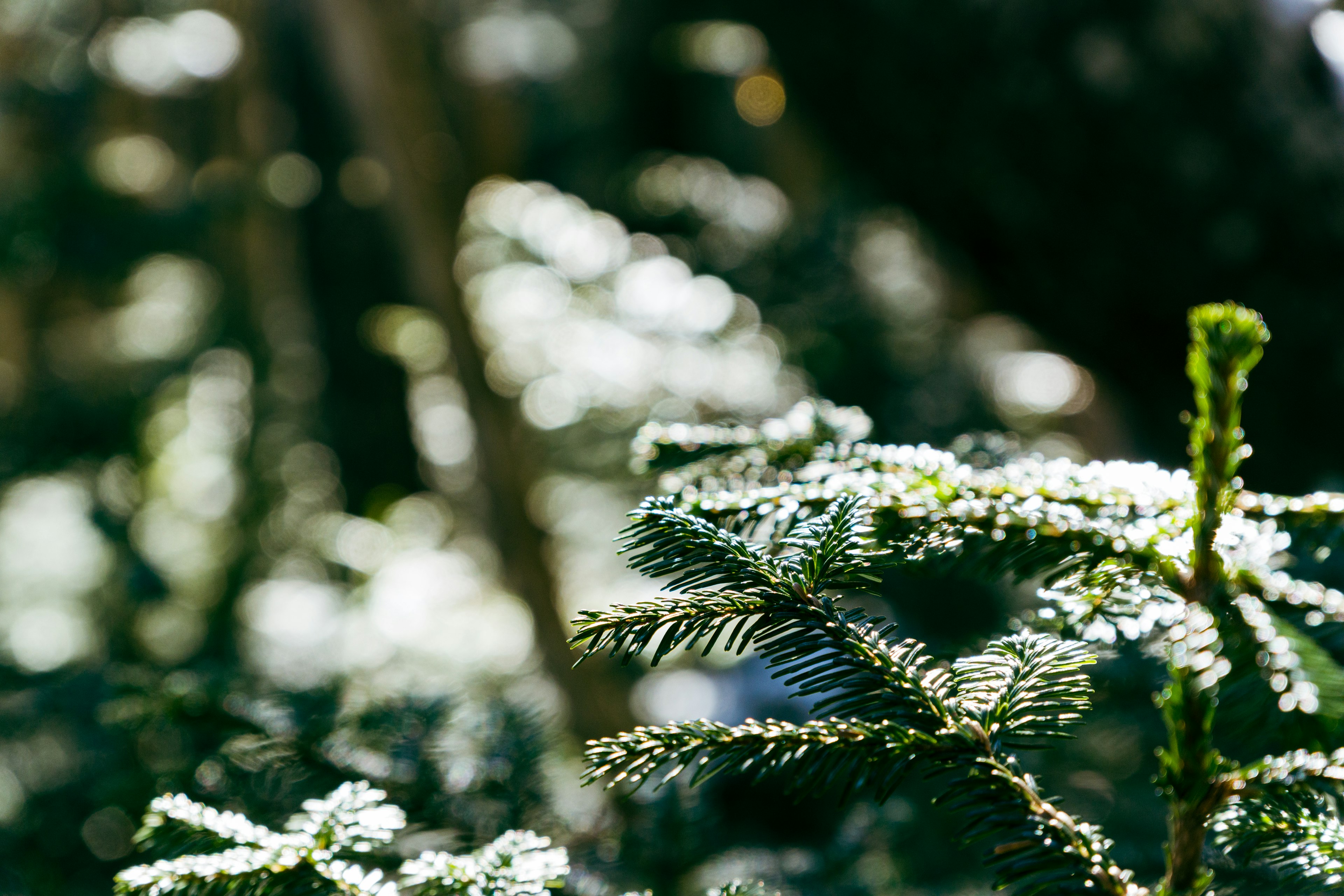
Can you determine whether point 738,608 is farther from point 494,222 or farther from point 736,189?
point 494,222

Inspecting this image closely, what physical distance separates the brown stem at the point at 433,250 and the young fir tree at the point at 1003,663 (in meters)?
1.18

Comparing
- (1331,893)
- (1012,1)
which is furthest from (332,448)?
(1331,893)

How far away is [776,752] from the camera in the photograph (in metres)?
0.30

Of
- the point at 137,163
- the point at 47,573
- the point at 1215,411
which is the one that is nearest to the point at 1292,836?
the point at 1215,411

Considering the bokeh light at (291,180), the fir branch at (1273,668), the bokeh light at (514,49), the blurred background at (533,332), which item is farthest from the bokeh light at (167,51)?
the fir branch at (1273,668)

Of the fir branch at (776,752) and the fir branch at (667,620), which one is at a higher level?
the fir branch at (667,620)

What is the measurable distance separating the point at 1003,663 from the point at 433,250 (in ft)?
4.77

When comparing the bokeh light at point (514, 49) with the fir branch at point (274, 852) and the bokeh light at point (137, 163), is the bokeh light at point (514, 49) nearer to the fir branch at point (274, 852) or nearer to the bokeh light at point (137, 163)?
the bokeh light at point (137, 163)

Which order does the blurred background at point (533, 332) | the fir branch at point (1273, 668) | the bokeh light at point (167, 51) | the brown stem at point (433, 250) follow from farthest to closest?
the bokeh light at point (167, 51), the brown stem at point (433, 250), the blurred background at point (533, 332), the fir branch at point (1273, 668)

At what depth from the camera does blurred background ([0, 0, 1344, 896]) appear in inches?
31.1

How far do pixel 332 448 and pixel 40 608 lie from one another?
36.6 inches

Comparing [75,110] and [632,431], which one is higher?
[75,110]

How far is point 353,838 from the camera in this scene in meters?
0.33

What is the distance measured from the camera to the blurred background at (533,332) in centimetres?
79
